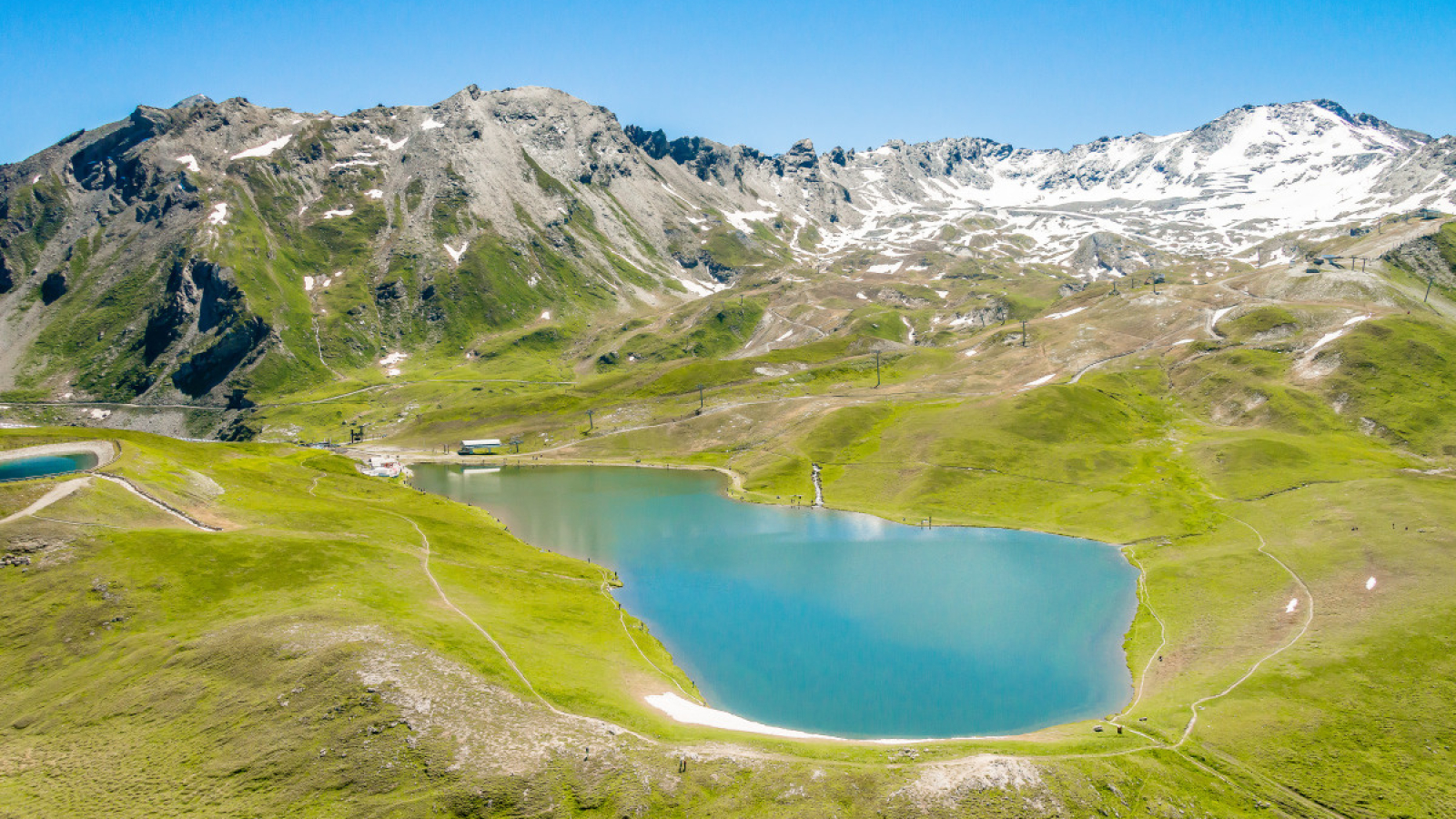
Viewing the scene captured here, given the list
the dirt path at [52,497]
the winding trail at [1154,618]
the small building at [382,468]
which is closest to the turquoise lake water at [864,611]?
the winding trail at [1154,618]

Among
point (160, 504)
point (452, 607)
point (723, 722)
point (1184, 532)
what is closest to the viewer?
point (723, 722)

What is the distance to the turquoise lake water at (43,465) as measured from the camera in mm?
76756

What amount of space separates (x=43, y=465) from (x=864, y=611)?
97199mm

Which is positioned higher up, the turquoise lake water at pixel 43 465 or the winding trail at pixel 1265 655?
the turquoise lake water at pixel 43 465

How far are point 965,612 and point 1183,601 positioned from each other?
26.9 m

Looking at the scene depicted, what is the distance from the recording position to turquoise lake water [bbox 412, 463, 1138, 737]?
6381cm

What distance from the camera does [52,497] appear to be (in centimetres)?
6888

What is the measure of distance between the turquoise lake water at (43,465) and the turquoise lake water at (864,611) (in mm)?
58237

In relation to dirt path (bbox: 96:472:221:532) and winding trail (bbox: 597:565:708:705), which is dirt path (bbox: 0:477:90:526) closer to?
dirt path (bbox: 96:472:221:532)

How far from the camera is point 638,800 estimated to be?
42.5 m

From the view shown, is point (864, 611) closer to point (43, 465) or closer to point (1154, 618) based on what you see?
point (1154, 618)

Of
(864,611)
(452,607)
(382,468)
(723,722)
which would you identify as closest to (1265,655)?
(864,611)

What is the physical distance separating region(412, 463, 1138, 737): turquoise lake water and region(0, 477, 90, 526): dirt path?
5875cm

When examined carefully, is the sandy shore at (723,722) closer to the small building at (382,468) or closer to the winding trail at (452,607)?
the winding trail at (452,607)
